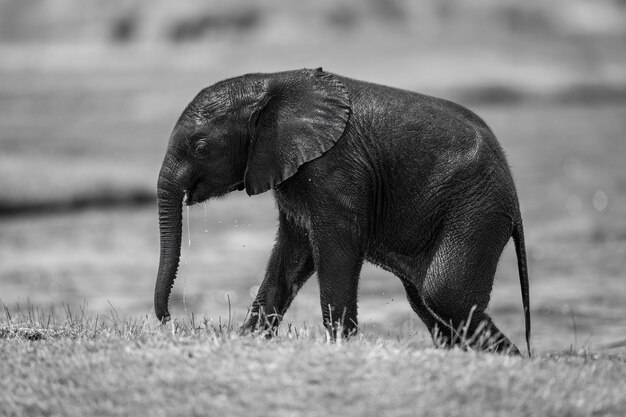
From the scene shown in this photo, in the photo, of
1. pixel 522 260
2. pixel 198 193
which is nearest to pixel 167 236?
pixel 198 193

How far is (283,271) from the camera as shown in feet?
36.8

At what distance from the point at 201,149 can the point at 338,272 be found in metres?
1.57

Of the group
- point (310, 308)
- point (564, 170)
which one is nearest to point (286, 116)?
point (310, 308)

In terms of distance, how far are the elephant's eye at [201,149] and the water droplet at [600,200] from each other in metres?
35.2

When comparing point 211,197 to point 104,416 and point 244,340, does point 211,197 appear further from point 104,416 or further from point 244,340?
point 104,416

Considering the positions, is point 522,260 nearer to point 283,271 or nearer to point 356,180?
point 356,180

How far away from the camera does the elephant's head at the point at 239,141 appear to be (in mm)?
10531

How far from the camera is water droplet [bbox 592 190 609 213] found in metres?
45.7

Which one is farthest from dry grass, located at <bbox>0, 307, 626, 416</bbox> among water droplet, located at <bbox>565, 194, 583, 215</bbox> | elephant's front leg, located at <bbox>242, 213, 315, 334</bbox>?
water droplet, located at <bbox>565, 194, 583, 215</bbox>

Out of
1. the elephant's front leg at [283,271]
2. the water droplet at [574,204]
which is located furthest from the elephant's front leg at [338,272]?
the water droplet at [574,204]

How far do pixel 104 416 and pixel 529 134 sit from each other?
88.7 metres

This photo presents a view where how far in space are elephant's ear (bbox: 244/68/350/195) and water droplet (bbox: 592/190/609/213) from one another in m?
34.8

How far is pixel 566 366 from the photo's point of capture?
9.42m

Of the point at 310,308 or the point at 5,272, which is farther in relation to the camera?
the point at 5,272
